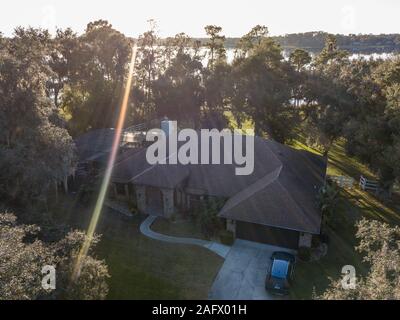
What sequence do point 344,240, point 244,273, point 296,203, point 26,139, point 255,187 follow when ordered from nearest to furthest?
point 244,273
point 26,139
point 296,203
point 344,240
point 255,187

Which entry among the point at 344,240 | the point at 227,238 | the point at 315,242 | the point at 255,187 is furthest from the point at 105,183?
the point at 344,240

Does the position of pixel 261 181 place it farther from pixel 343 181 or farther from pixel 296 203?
pixel 343 181

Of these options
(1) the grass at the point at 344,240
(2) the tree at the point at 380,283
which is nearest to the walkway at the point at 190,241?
(1) the grass at the point at 344,240

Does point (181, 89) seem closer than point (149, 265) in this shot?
No

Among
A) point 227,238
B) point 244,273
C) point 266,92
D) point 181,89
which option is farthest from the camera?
point 181,89

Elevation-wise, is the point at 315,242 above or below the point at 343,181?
below

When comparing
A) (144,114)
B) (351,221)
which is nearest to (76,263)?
(351,221)

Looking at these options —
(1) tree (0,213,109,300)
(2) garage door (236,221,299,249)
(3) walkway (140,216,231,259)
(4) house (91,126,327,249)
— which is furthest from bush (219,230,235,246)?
(1) tree (0,213,109,300)
